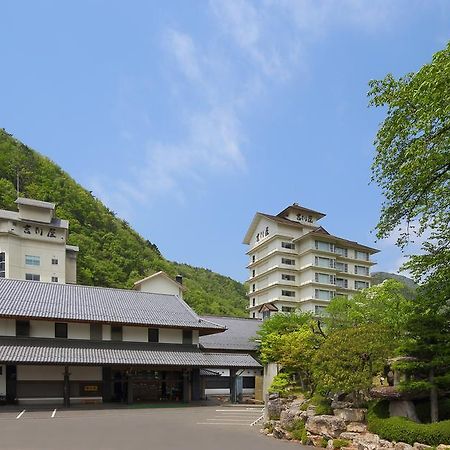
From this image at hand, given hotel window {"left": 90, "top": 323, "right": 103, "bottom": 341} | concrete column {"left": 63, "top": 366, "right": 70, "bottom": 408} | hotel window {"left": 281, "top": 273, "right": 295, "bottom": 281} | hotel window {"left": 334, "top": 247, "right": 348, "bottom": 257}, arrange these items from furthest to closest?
hotel window {"left": 334, "top": 247, "right": 348, "bottom": 257} → hotel window {"left": 281, "top": 273, "right": 295, "bottom": 281} → hotel window {"left": 90, "top": 323, "right": 103, "bottom": 341} → concrete column {"left": 63, "top": 366, "right": 70, "bottom": 408}

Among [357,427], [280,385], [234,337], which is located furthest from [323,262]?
[357,427]

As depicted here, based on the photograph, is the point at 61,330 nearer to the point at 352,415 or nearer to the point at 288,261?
the point at 352,415

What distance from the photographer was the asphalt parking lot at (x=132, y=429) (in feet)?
53.1

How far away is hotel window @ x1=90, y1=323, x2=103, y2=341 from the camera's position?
1246 inches

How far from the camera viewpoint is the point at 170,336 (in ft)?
112

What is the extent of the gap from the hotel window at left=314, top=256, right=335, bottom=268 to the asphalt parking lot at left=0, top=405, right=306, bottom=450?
4081 centimetres

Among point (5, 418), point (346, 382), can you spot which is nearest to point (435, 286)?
point (346, 382)

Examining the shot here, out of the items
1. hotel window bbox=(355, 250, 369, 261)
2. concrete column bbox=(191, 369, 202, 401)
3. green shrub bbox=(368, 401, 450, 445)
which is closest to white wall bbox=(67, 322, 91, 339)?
concrete column bbox=(191, 369, 202, 401)

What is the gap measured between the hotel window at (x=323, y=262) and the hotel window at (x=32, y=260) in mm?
36221

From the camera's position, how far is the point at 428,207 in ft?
56.0

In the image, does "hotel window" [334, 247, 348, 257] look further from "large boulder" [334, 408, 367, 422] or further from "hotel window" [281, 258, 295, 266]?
"large boulder" [334, 408, 367, 422]

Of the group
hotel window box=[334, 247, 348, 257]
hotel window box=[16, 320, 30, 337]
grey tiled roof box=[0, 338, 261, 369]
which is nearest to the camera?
grey tiled roof box=[0, 338, 261, 369]

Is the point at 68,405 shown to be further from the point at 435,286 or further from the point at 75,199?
the point at 75,199

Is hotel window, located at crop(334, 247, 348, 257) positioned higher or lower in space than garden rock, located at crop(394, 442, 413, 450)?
higher
